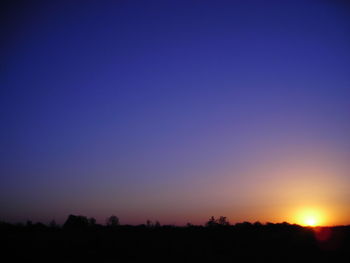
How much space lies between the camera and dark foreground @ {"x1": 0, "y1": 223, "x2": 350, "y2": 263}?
68.7ft

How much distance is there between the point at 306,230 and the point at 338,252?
628 centimetres

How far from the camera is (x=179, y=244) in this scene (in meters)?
24.5

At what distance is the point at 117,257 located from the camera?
21.0m

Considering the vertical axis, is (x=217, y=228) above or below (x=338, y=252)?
above

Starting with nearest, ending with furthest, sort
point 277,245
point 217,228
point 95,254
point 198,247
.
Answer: point 95,254
point 198,247
point 277,245
point 217,228

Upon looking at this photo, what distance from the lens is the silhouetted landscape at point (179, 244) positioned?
21.0m

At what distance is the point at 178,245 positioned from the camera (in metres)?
24.3

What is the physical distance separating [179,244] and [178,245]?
26 cm

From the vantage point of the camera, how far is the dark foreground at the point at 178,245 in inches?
824

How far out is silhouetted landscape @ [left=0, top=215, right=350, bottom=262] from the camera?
827 inches

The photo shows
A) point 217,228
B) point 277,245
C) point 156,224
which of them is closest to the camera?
point 277,245

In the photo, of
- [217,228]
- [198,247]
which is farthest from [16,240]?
[217,228]

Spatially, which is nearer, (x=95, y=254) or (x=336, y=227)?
(x=95, y=254)

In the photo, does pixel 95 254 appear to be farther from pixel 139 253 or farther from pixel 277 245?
pixel 277 245
